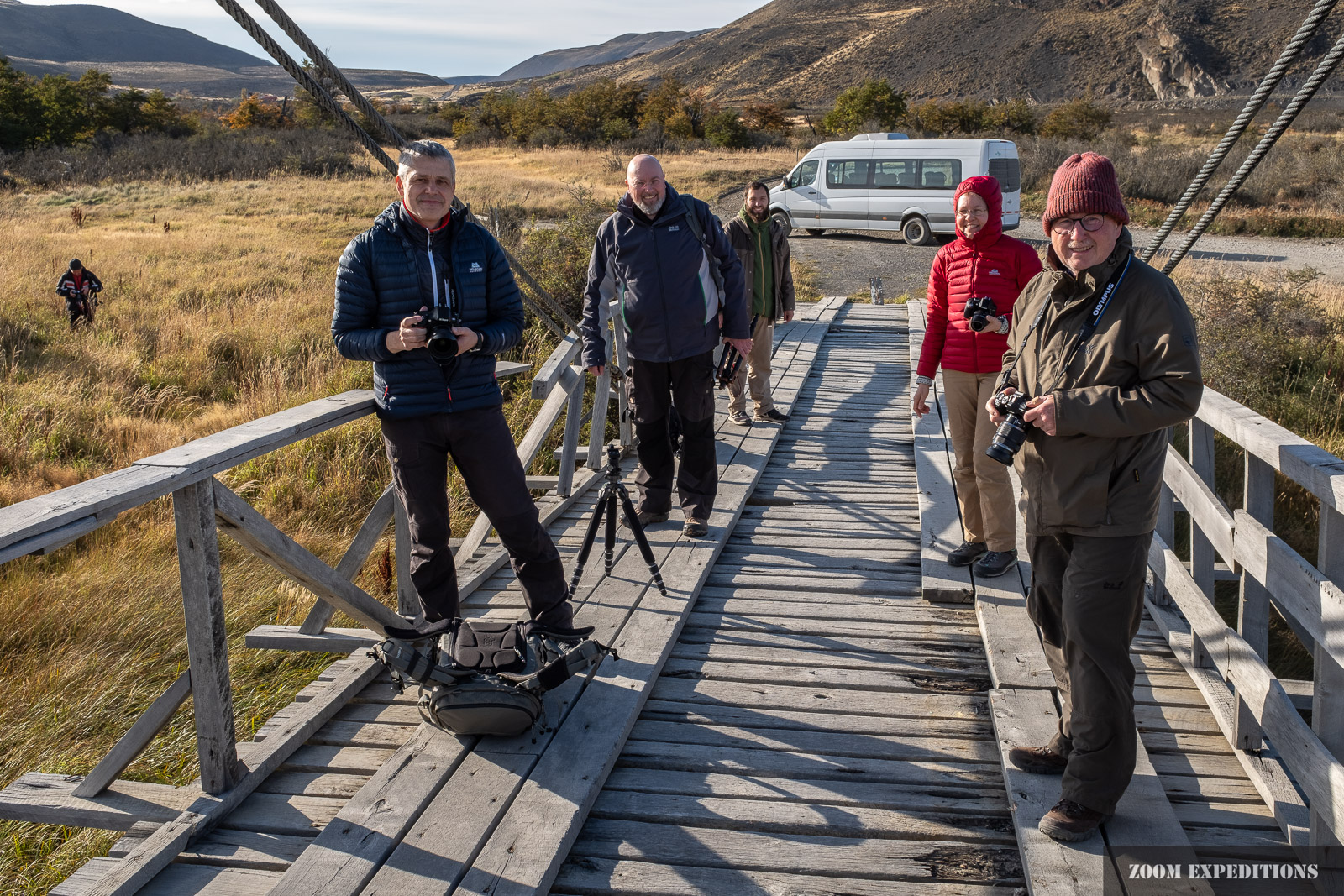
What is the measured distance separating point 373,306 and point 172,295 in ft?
44.0

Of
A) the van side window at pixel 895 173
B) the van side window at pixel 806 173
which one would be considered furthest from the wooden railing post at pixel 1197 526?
the van side window at pixel 806 173

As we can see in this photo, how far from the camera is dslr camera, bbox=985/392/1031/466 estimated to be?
2.62 m

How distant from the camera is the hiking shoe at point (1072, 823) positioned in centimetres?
263

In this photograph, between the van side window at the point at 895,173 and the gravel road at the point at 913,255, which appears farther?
the van side window at the point at 895,173

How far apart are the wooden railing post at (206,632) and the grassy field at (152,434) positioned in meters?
0.84

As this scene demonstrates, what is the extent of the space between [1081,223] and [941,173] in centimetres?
2079

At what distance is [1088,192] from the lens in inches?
97.5

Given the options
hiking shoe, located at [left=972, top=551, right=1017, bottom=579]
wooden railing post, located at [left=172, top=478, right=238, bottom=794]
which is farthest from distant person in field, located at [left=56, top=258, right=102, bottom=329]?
hiking shoe, located at [left=972, top=551, right=1017, bottom=579]

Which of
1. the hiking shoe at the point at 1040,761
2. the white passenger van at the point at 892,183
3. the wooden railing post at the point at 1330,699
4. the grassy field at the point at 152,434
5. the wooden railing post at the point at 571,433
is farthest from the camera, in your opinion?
the white passenger van at the point at 892,183

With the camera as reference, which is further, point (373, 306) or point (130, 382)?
point (130, 382)

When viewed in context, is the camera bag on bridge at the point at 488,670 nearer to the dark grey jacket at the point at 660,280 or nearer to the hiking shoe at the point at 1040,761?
the hiking shoe at the point at 1040,761

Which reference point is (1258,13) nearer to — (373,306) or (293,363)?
(293,363)

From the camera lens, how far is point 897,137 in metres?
23.2

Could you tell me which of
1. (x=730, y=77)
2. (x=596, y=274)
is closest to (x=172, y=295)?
(x=596, y=274)
